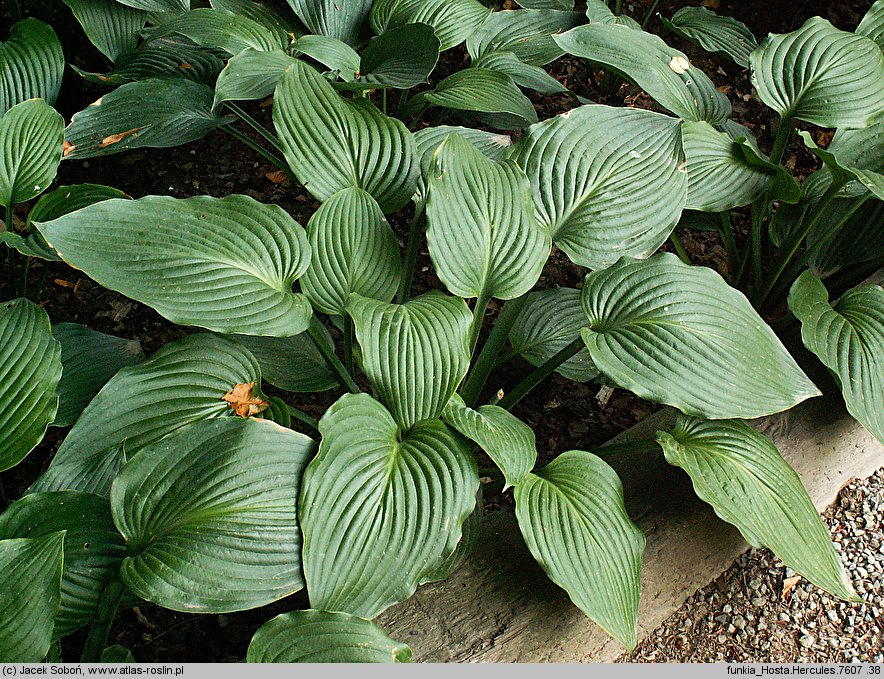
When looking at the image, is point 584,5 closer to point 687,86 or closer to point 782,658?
point 687,86

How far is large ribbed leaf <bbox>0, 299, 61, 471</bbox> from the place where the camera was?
131 centimetres

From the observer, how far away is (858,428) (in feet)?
5.50

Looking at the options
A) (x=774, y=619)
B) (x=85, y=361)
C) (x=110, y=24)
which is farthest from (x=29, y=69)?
(x=774, y=619)

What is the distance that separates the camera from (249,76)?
1752 mm

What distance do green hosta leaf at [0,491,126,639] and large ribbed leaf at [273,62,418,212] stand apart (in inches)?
29.9

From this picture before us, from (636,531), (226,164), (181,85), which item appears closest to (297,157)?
(181,85)

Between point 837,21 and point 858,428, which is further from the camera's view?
point 837,21

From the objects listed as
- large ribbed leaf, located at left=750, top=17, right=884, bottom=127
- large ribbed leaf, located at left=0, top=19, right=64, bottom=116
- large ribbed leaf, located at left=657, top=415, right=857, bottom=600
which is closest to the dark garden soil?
large ribbed leaf, located at left=0, top=19, right=64, bottom=116

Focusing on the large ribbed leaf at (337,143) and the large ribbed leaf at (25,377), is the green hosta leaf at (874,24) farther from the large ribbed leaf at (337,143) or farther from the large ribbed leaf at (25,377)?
the large ribbed leaf at (25,377)

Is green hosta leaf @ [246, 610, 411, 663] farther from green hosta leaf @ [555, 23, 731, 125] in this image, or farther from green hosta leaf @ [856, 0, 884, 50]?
green hosta leaf @ [856, 0, 884, 50]

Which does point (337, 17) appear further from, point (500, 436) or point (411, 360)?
point (500, 436)

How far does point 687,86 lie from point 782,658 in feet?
4.38
